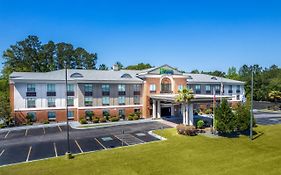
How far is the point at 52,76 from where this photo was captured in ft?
156

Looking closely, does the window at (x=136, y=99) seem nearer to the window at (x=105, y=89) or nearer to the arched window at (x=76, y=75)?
Answer: the window at (x=105, y=89)

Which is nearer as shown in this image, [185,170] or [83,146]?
[185,170]

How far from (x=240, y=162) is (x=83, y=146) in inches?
765

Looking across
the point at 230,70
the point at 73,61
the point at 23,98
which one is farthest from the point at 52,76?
the point at 230,70

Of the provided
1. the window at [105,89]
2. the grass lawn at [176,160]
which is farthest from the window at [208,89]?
the grass lawn at [176,160]

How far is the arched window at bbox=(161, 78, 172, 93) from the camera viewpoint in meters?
51.2

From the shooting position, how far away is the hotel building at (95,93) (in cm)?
4406

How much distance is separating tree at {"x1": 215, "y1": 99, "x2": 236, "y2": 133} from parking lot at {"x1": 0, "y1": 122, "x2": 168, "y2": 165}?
34.2 feet

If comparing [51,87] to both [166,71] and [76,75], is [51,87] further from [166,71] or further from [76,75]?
[166,71]

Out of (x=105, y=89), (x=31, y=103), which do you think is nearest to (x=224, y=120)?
(x=105, y=89)

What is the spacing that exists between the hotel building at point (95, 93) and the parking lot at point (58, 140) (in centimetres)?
683

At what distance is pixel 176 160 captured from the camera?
2303cm

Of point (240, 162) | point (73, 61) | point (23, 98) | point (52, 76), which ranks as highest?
point (73, 61)

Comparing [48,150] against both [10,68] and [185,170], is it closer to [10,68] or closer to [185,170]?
[185,170]
